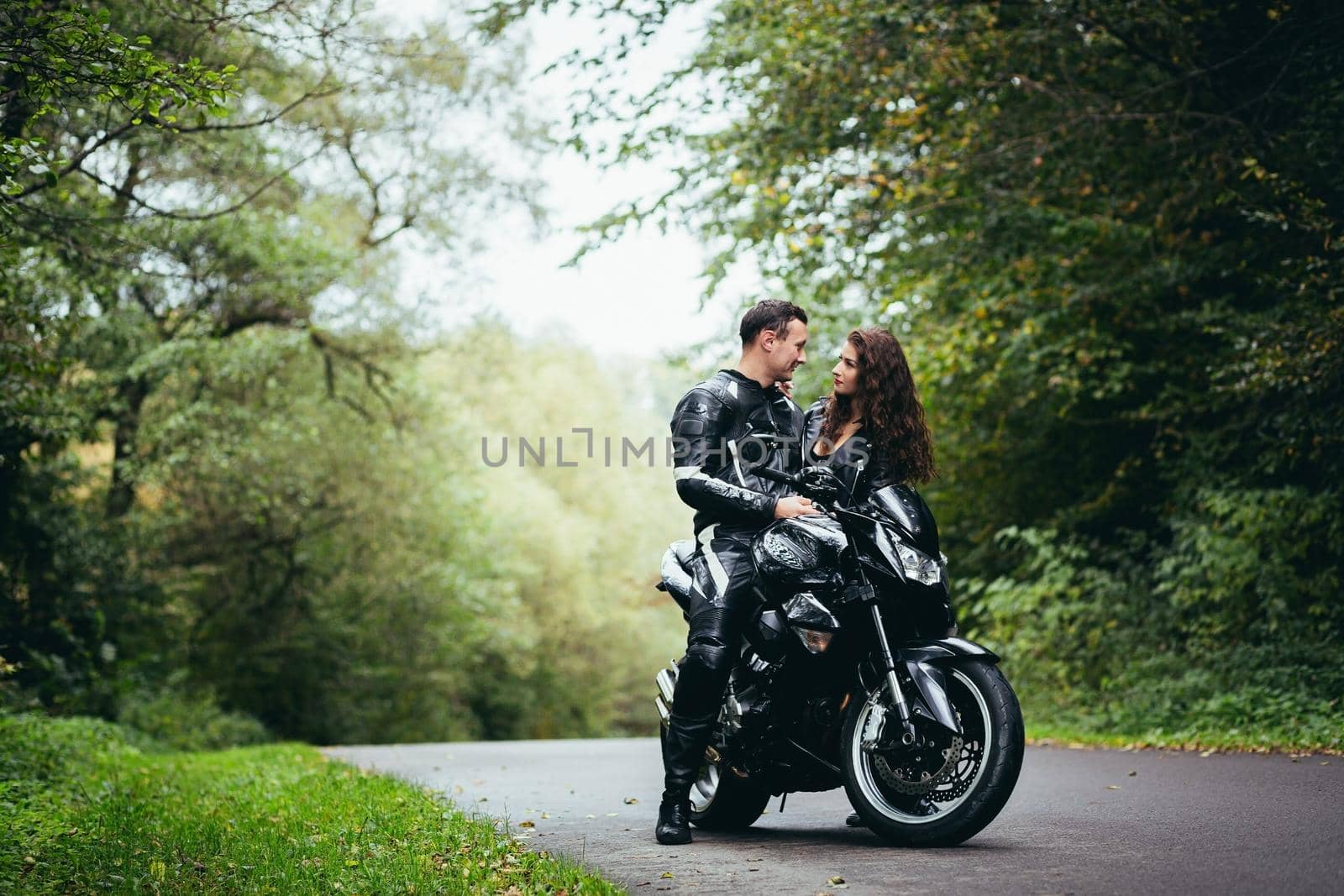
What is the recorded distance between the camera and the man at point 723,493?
220 inches

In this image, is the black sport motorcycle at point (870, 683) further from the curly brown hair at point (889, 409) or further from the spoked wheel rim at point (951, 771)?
the curly brown hair at point (889, 409)

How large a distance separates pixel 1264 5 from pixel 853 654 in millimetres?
8680

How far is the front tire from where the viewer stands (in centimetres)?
587

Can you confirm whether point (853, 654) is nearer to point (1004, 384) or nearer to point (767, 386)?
point (767, 386)

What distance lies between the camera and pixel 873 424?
556 centimetres

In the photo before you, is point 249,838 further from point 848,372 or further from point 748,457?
point 848,372

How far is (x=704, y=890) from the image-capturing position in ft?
14.5

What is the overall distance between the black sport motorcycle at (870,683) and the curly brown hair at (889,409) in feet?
0.70

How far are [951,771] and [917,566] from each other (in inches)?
30.9

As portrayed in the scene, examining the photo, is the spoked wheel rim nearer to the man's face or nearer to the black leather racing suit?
the black leather racing suit

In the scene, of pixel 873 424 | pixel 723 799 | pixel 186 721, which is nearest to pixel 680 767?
pixel 723 799

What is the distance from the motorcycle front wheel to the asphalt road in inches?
4.4

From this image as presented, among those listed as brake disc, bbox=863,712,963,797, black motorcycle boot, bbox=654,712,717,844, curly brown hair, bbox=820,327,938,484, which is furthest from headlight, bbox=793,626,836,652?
curly brown hair, bbox=820,327,938,484

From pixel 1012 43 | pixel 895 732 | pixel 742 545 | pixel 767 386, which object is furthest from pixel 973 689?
pixel 1012 43
